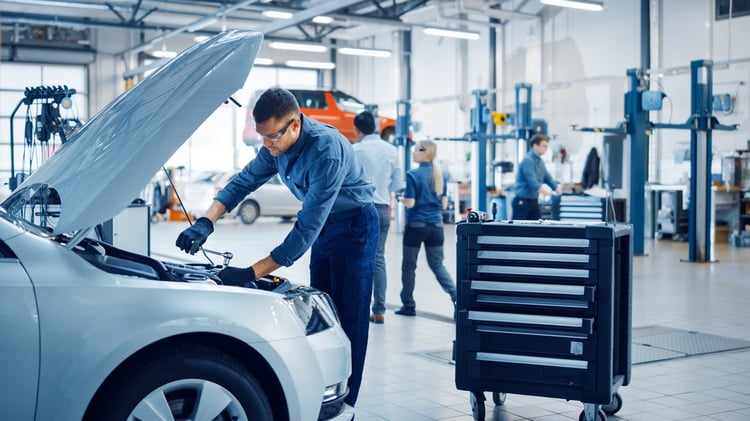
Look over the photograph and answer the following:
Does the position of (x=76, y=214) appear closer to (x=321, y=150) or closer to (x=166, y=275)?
(x=166, y=275)

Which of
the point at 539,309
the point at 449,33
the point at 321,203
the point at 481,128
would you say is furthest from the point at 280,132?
the point at 449,33

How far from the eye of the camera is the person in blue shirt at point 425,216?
699 centimetres

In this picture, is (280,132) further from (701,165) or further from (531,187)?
(701,165)

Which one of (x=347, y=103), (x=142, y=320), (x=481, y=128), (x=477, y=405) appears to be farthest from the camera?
(x=347, y=103)

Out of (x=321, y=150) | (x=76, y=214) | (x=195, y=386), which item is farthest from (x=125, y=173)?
(x=321, y=150)

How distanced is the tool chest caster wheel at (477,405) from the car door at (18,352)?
2091 mm

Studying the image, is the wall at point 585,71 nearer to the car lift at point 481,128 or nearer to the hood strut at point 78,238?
the car lift at point 481,128

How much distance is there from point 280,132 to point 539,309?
1.35m

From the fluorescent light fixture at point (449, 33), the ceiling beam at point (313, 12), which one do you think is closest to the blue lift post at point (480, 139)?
the fluorescent light fixture at point (449, 33)

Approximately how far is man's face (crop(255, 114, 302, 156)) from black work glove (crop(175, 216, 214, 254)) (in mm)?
419

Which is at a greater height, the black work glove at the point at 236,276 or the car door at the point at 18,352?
the black work glove at the point at 236,276

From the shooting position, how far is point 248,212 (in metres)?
19.8

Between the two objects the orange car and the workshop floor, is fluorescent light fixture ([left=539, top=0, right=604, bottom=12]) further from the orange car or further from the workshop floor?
the workshop floor

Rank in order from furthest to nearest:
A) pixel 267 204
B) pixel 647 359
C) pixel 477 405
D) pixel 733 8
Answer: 1. pixel 267 204
2. pixel 733 8
3. pixel 647 359
4. pixel 477 405
